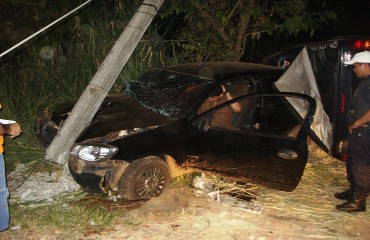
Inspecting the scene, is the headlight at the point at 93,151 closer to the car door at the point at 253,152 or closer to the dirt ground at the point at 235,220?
the dirt ground at the point at 235,220

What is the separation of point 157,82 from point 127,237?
7.51ft

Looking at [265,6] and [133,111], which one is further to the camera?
[265,6]

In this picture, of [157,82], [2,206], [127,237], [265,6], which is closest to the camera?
[2,206]

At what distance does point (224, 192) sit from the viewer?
15.5 feet

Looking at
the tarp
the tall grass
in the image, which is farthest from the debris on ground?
the tall grass

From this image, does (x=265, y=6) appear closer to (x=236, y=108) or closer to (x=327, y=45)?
(x=327, y=45)

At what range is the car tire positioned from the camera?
4211 mm

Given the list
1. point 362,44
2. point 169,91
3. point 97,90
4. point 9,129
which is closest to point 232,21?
point 362,44

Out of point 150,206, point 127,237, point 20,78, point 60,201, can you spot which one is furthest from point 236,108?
point 20,78

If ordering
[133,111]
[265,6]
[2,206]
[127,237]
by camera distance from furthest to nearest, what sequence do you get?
1. [265,6]
2. [133,111]
3. [127,237]
4. [2,206]

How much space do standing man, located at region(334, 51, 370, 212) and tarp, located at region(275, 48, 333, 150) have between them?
0.35 meters

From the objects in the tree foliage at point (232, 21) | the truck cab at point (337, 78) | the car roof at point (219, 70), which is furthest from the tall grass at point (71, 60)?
the truck cab at point (337, 78)

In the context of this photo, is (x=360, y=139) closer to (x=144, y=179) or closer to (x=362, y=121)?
(x=362, y=121)

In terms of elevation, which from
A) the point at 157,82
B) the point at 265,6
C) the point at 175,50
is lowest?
the point at 157,82
